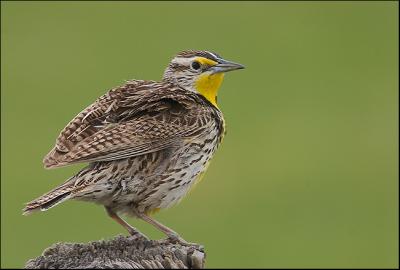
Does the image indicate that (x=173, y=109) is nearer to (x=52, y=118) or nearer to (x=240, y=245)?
(x=240, y=245)

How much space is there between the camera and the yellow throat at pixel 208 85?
6.36m

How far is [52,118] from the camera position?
13.9 meters

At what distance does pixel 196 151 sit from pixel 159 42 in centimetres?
1128

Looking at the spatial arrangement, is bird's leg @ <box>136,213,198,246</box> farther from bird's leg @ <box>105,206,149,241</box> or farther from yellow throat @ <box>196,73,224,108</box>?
yellow throat @ <box>196,73,224,108</box>

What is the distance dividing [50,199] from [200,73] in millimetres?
1348

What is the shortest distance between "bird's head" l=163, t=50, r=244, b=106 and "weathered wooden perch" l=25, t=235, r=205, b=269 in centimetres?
144

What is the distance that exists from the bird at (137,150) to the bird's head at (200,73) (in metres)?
0.16

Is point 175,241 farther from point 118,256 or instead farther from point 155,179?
Result: point 118,256

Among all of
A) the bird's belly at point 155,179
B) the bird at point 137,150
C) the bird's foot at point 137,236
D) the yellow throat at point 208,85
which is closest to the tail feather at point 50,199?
the bird at point 137,150

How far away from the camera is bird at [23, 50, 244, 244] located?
551cm

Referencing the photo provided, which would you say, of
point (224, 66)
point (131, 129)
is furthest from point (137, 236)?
point (224, 66)

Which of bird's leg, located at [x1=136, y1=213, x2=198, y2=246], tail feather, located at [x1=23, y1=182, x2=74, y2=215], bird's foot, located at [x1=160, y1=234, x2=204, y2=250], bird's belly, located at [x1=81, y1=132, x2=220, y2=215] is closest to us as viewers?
tail feather, located at [x1=23, y1=182, x2=74, y2=215]

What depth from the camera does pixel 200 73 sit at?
6371 mm

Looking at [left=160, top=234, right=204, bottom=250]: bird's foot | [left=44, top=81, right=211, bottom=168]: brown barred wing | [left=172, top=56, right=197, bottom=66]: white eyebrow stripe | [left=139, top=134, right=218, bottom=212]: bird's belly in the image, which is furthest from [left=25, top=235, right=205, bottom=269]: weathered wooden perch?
[left=172, top=56, right=197, bottom=66]: white eyebrow stripe
